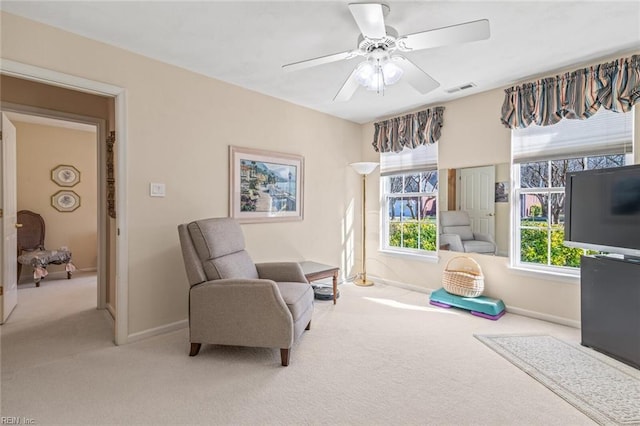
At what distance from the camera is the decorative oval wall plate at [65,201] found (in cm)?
521

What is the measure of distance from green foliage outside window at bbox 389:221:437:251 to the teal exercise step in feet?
2.46

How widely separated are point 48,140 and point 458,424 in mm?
6639

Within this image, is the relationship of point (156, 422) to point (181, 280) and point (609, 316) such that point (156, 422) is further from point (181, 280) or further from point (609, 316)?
point (609, 316)

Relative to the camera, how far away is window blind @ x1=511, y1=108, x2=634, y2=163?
8.92 ft

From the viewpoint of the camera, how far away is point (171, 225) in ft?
9.55

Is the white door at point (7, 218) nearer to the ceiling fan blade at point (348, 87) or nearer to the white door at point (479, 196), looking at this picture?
the ceiling fan blade at point (348, 87)

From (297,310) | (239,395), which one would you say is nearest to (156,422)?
(239,395)

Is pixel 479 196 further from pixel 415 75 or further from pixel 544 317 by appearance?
pixel 415 75

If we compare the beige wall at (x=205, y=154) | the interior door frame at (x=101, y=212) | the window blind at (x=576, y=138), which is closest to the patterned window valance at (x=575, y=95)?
the window blind at (x=576, y=138)

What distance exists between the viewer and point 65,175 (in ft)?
17.4

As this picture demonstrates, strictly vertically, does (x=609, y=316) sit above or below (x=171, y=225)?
below

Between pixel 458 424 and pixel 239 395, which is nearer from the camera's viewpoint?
pixel 458 424

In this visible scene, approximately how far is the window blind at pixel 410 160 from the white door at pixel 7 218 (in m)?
4.27

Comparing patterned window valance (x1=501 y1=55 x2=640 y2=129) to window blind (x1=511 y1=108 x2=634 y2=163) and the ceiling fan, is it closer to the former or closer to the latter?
window blind (x1=511 y1=108 x2=634 y2=163)
